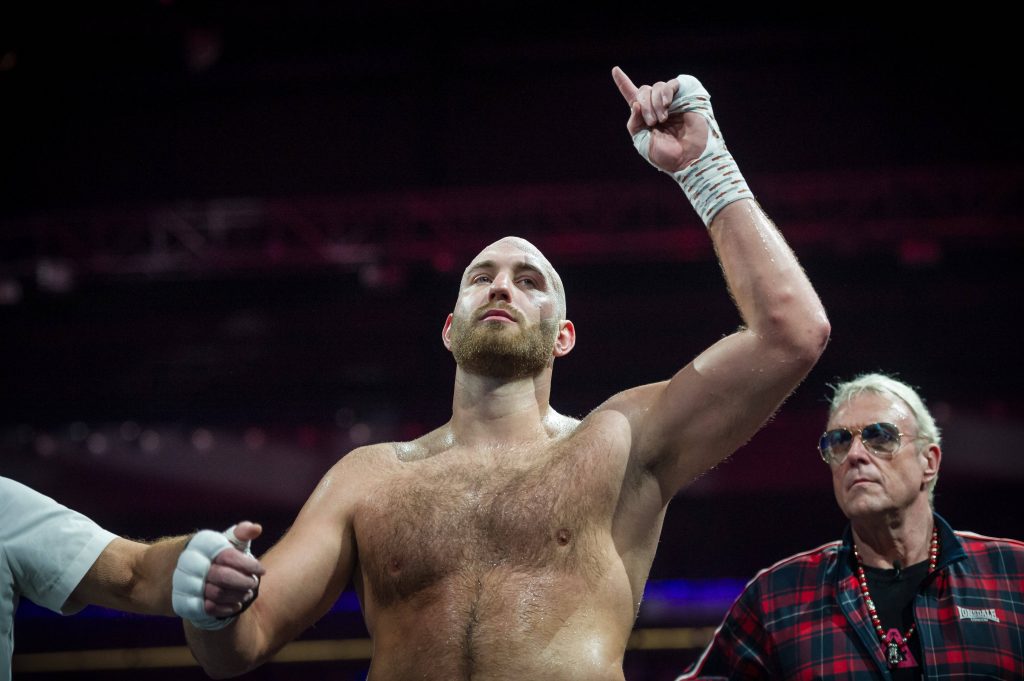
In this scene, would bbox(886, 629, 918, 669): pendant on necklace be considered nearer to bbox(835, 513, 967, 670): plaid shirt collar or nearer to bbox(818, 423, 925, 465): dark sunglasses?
bbox(835, 513, 967, 670): plaid shirt collar

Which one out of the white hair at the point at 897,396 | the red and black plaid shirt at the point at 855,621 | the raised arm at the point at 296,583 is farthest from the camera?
the white hair at the point at 897,396

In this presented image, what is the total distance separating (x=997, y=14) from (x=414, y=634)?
7316mm

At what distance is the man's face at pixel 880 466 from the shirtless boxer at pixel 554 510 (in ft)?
2.28

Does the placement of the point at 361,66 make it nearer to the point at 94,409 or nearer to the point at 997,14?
the point at 94,409

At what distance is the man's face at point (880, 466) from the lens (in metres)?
2.81

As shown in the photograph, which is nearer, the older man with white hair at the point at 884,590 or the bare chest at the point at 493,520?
the bare chest at the point at 493,520

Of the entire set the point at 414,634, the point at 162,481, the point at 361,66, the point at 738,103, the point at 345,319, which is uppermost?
the point at 361,66

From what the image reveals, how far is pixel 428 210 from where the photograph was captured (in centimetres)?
700

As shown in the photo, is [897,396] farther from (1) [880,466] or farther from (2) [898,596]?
(2) [898,596]

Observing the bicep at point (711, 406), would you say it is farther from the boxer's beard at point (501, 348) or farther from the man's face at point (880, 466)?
the man's face at point (880, 466)

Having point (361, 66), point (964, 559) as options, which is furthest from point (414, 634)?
point (361, 66)

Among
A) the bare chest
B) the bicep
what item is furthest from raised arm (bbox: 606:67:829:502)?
the bare chest

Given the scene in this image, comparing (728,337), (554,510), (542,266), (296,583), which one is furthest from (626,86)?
(296,583)

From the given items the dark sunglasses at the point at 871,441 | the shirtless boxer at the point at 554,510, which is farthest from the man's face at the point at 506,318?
the dark sunglasses at the point at 871,441
